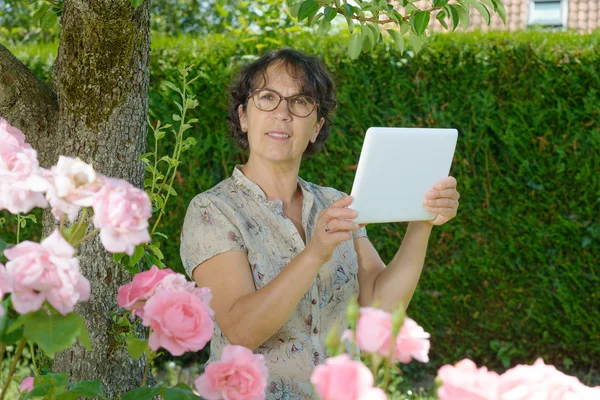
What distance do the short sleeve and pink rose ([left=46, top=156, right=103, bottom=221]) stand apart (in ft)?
3.29

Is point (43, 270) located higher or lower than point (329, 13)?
lower

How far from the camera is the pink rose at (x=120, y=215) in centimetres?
101

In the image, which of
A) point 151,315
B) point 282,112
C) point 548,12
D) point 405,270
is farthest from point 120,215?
point 548,12

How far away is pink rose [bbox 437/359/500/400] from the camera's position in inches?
35.3

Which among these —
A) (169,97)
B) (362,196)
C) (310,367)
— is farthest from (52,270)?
(169,97)

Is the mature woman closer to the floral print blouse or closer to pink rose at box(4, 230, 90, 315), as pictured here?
the floral print blouse

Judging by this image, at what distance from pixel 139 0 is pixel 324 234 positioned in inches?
28.6

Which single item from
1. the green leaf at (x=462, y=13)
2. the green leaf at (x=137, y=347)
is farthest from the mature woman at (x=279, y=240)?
the green leaf at (x=137, y=347)

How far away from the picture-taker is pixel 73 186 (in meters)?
1.04

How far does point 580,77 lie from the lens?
4.45 m

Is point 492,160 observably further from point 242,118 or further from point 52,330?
point 52,330

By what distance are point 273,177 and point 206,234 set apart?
0.31 metres

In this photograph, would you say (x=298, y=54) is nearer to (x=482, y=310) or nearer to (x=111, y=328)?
(x=111, y=328)

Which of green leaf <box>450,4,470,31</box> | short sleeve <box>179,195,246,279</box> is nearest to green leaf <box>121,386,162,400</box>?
short sleeve <box>179,195,246,279</box>
